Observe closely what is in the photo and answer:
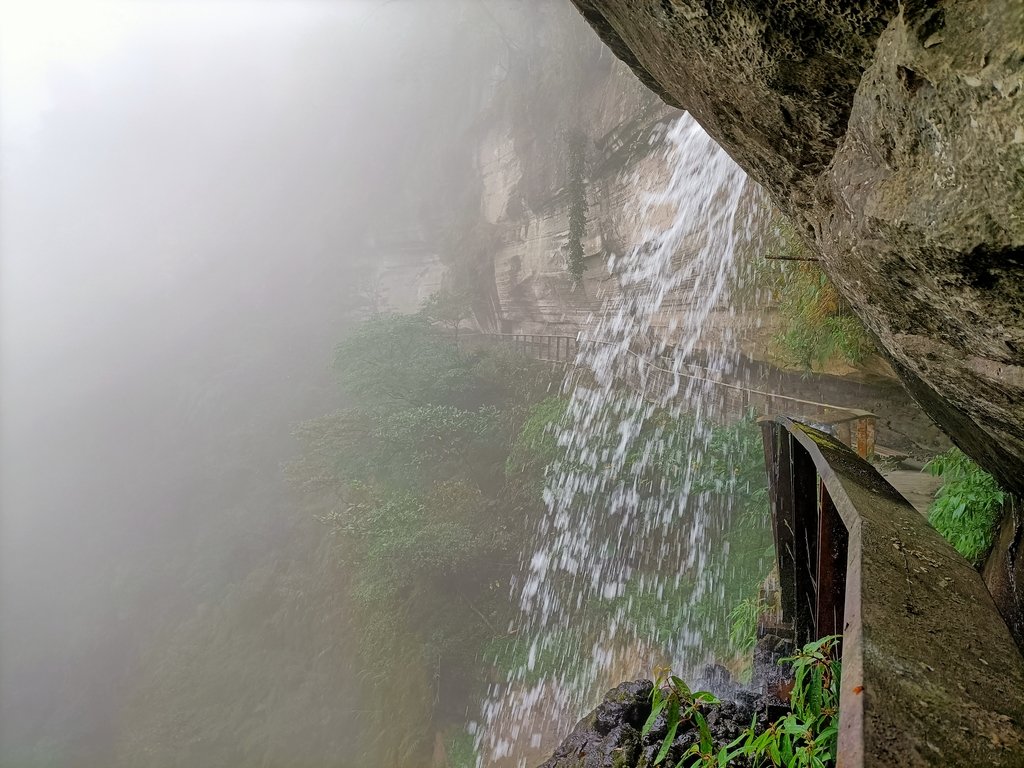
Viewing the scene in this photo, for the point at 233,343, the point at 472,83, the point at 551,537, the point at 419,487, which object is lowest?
the point at 551,537

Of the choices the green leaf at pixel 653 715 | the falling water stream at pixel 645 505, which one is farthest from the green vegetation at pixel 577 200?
the green leaf at pixel 653 715

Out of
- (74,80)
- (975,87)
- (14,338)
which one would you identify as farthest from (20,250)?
(975,87)

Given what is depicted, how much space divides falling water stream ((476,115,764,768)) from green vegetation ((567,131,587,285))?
883mm

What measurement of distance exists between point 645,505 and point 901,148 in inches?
324

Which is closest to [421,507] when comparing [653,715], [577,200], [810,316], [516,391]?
[516,391]

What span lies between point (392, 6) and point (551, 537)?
20.9 metres

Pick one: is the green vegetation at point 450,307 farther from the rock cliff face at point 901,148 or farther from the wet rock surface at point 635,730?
the rock cliff face at point 901,148

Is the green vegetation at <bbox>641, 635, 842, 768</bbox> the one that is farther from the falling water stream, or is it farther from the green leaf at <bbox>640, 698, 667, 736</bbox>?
the falling water stream

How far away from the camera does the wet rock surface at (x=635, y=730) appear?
1908 mm

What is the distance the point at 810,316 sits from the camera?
536 centimetres

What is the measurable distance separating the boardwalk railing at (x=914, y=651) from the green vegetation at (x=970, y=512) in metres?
1.30

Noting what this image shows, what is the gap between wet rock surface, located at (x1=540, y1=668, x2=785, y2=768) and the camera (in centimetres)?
191

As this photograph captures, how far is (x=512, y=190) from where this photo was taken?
14.9 m

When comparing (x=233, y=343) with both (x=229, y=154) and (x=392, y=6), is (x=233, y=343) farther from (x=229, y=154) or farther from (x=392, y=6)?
(x=392, y=6)
